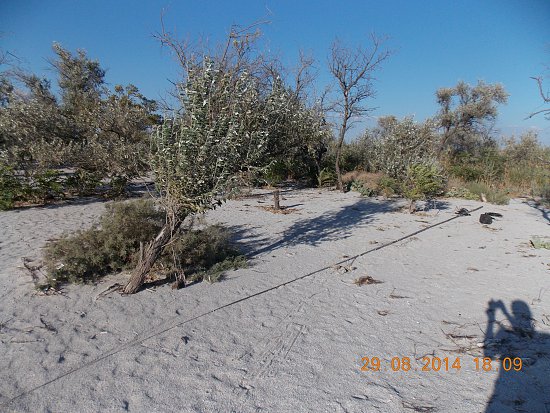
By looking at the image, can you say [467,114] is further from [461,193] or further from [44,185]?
[44,185]

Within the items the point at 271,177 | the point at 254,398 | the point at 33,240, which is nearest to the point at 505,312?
the point at 254,398

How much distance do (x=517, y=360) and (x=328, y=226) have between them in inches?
233

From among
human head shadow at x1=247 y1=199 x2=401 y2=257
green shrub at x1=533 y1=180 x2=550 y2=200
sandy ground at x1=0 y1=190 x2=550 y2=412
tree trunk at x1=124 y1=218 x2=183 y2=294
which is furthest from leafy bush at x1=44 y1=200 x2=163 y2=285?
green shrub at x1=533 y1=180 x2=550 y2=200

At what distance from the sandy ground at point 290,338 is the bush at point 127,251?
317mm

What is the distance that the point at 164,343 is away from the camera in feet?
10.7

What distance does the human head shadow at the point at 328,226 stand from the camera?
7.11 meters

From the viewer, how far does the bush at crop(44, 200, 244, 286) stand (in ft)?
14.9

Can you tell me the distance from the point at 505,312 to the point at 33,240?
8087 mm

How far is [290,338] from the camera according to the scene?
3465mm

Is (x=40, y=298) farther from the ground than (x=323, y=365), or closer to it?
farther from the ground

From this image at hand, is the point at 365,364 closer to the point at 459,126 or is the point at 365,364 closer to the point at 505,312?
the point at 505,312

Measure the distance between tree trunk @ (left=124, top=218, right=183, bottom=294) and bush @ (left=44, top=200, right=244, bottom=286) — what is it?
0.18 metres

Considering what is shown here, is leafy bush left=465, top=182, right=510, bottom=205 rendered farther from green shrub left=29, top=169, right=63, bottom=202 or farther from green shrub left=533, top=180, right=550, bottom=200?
green shrub left=29, top=169, right=63, bottom=202

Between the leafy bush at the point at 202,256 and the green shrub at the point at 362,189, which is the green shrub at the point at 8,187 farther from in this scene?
the green shrub at the point at 362,189
